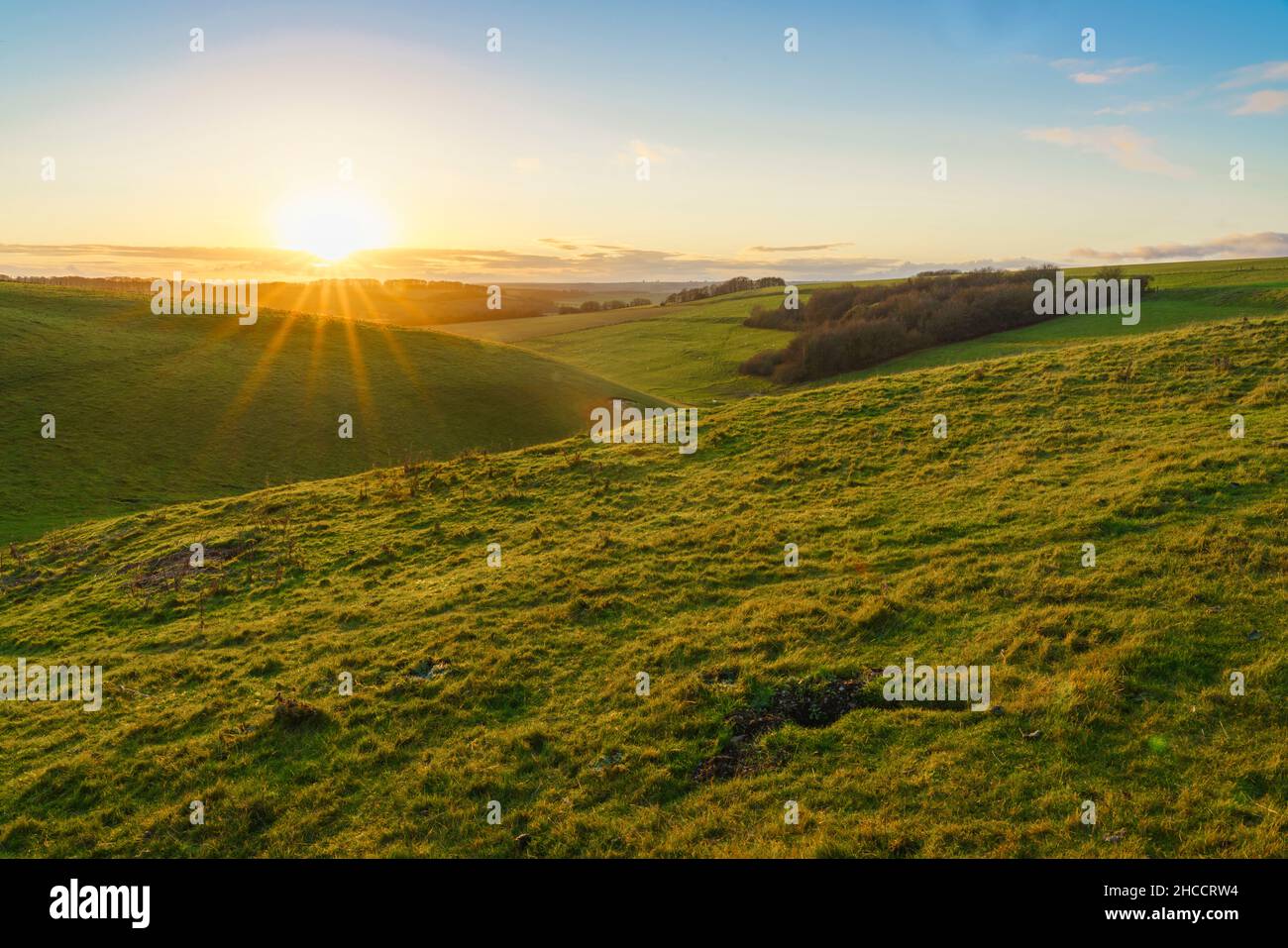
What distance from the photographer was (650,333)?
107 meters

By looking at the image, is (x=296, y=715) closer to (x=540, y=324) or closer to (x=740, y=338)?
(x=740, y=338)

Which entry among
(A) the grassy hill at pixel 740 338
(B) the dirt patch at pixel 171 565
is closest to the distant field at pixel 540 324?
(A) the grassy hill at pixel 740 338

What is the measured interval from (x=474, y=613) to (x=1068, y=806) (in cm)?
1097

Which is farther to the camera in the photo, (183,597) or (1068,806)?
(183,597)

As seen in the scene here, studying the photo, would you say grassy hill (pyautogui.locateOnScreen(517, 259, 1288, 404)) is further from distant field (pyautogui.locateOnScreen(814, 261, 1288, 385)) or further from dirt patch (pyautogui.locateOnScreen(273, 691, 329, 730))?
dirt patch (pyautogui.locateOnScreen(273, 691, 329, 730))

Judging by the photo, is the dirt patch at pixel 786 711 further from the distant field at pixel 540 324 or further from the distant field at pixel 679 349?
the distant field at pixel 540 324

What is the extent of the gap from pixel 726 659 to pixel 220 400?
4600 centimetres

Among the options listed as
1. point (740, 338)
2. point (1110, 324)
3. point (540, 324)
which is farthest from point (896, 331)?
point (540, 324)

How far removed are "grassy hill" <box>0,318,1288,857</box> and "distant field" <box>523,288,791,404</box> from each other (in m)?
45.7

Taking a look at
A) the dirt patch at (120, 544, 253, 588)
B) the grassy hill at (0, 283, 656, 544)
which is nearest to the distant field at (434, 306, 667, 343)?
the grassy hill at (0, 283, 656, 544)

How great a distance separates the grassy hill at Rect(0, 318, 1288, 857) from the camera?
8.29 meters

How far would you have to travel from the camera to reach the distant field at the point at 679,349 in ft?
238

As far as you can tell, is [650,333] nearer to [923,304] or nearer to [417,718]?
[923,304]

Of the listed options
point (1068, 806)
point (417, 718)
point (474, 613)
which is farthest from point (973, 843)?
point (474, 613)
